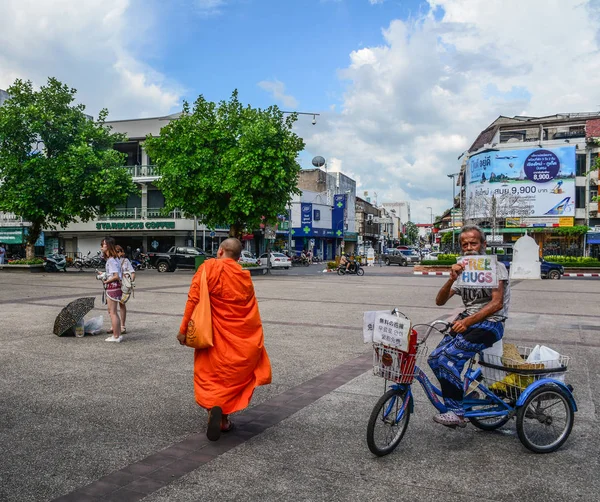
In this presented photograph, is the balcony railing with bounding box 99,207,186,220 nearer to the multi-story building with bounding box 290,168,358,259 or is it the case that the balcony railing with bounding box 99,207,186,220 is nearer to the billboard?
the multi-story building with bounding box 290,168,358,259

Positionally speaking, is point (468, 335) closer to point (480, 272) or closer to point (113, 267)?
point (480, 272)

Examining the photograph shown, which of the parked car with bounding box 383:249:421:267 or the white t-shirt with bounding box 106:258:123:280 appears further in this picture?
the parked car with bounding box 383:249:421:267

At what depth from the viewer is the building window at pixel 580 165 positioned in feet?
176

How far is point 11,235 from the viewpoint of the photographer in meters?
48.3

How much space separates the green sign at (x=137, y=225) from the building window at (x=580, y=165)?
37.9 meters

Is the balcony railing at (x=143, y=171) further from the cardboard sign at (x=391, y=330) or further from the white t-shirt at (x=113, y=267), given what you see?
the cardboard sign at (x=391, y=330)

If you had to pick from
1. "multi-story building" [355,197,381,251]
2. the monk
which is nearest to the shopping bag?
the monk

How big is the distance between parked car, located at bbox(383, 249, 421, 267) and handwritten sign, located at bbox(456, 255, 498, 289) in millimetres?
45681

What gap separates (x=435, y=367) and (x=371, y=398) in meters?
1.54

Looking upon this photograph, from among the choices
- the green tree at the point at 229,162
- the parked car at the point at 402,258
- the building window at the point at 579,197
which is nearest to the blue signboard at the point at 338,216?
the parked car at the point at 402,258

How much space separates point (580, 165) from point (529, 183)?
4.82m

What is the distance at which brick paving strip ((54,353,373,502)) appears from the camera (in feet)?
11.8

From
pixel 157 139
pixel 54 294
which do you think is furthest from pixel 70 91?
pixel 54 294

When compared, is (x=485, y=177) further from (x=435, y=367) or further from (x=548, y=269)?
(x=435, y=367)
